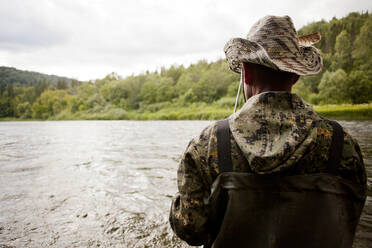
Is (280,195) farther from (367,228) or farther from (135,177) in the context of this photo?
(135,177)

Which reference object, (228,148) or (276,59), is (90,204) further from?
(276,59)

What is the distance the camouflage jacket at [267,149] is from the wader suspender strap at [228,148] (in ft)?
0.08

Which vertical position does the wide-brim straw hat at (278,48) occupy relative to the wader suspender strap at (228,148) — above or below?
above

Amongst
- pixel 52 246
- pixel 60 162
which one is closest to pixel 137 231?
pixel 52 246

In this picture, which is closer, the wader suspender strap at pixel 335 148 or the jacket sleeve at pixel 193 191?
the wader suspender strap at pixel 335 148

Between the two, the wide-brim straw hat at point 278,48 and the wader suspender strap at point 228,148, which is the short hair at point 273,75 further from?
the wader suspender strap at point 228,148

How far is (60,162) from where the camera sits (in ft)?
28.5

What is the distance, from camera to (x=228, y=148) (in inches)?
52.0

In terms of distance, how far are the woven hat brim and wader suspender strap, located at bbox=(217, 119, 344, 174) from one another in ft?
1.19

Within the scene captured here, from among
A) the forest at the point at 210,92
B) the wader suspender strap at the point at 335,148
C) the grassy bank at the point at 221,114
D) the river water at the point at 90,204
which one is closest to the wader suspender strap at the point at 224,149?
the wader suspender strap at the point at 335,148

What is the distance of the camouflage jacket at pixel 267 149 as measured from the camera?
3.92 ft

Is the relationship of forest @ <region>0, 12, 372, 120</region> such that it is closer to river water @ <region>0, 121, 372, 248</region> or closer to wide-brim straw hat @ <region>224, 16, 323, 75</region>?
river water @ <region>0, 121, 372, 248</region>

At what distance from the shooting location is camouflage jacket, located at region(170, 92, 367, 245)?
3.92ft

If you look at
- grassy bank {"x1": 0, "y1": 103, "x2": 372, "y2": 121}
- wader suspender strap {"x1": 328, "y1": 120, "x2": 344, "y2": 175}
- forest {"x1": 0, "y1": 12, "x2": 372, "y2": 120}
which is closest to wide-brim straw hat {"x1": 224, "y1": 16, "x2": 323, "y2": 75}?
wader suspender strap {"x1": 328, "y1": 120, "x2": 344, "y2": 175}
